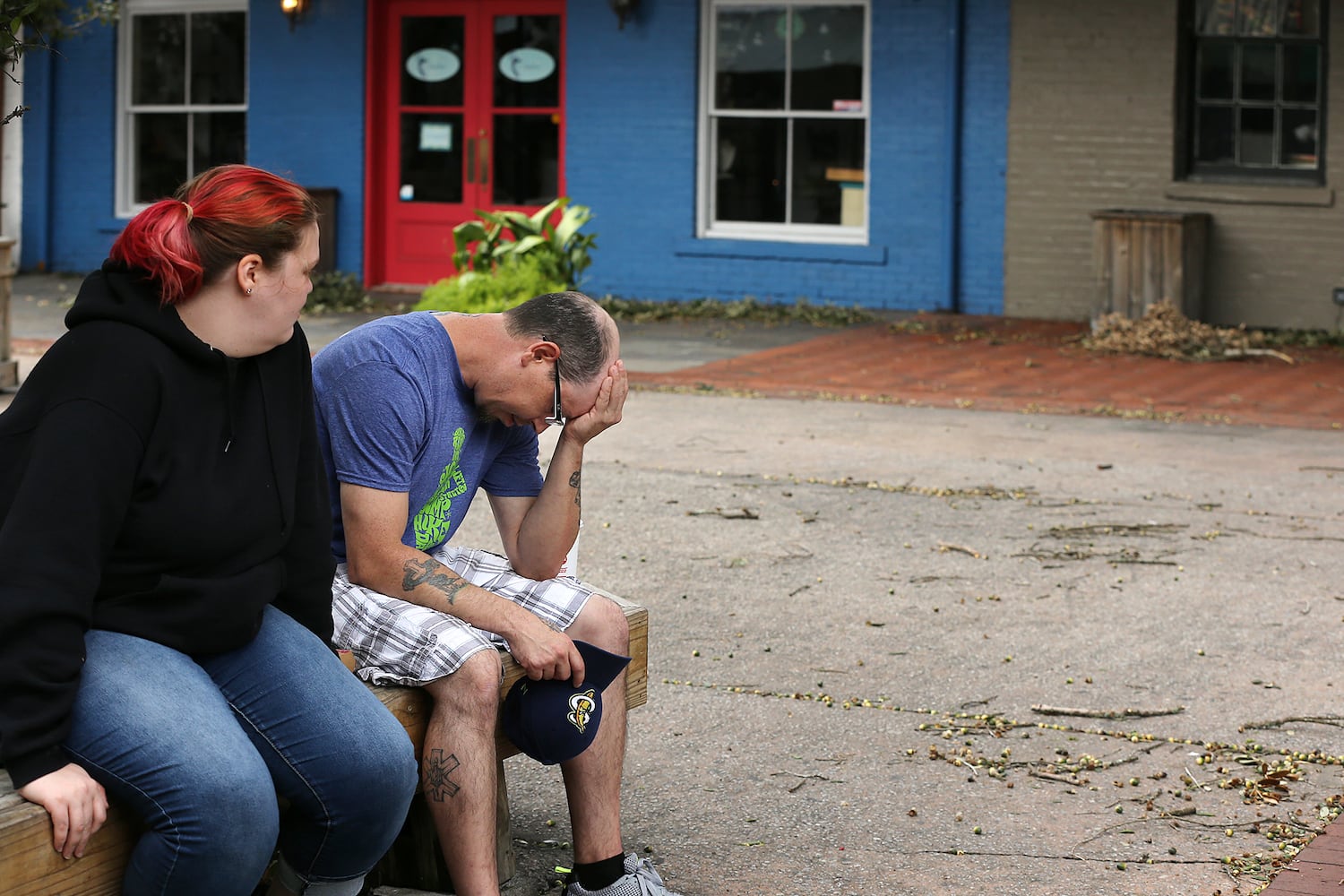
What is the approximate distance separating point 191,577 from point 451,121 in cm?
1311

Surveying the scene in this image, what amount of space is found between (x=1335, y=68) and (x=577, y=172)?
6215 millimetres

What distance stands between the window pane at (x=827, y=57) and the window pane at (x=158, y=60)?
6.18 m

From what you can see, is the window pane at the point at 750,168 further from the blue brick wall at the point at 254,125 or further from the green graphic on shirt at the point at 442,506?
the green graphic on shirt at the point at 442,506

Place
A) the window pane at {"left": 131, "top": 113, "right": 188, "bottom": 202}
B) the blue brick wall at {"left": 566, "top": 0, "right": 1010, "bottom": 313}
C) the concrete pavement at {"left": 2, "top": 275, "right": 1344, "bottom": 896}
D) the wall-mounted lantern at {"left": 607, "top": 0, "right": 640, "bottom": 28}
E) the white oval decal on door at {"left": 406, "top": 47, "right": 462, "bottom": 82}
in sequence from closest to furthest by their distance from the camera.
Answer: the concrete pavement at {"left": 2, "top": 275, "right": 1344, "bottom": 896} < the blue brick wall at {"left": 566, "top": 0, "right": 1010, "bottom": 313} < the wall-mounted lantern at {"left": 607, "top": 0, "right": 640, "bottom": 28} < the white oval decal on door at {"left": 406, "top": 47, "right": 462, "bottom": 82} < the window pane at {"left": 131, "top": 113, "right": 188, "bottom": 202}

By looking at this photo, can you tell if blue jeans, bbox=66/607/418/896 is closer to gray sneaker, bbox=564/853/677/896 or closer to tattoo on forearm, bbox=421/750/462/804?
tattoo on forearm, bbox=421/750/462/804

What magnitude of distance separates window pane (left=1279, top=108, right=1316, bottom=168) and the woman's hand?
12.0 metres

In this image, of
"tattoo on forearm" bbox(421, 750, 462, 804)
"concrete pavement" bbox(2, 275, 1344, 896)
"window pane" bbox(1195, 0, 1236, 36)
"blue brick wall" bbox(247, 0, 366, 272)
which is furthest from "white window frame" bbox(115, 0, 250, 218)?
"tattoo on forearm" bbox(421, 750, 462, 804)

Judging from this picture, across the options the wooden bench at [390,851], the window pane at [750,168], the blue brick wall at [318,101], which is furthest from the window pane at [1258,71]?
the wooden bench at [390,851]

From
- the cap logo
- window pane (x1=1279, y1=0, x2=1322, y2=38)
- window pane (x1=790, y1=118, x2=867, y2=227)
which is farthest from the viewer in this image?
window pane (x1=790, y1=118, x2=867, y2=227)

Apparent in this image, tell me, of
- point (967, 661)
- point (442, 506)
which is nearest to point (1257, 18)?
point (967, 661)

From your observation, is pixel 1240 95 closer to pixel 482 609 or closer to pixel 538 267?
pixel 538 267

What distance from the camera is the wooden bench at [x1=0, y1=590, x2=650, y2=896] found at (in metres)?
2.41

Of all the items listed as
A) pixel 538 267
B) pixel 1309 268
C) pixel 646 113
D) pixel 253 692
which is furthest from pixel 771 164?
pixel 253 692

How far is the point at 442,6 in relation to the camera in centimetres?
1522
